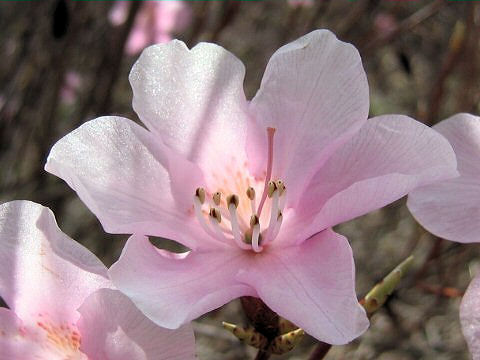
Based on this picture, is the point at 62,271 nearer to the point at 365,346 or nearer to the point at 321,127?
the point at 321,127

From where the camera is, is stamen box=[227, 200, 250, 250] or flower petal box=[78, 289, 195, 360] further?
stamen box=[227, 200, 250, 250]

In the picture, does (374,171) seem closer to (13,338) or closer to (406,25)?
(13,338)

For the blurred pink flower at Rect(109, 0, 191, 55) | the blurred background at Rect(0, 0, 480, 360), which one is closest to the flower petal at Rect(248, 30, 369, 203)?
the blurred background at Rect(0, 0, 480, 360)

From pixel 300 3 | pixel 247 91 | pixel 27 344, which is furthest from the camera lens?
pixel 247 91

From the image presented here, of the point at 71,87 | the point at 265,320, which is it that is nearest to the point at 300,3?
the point at 71,87

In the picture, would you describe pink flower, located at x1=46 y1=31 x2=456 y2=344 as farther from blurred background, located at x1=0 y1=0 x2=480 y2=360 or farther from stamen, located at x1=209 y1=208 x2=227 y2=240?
blurred background, located at x1=0 y1=0 x2=480 y2=360

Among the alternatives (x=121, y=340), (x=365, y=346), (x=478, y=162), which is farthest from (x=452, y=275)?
(x=121, y=340)
